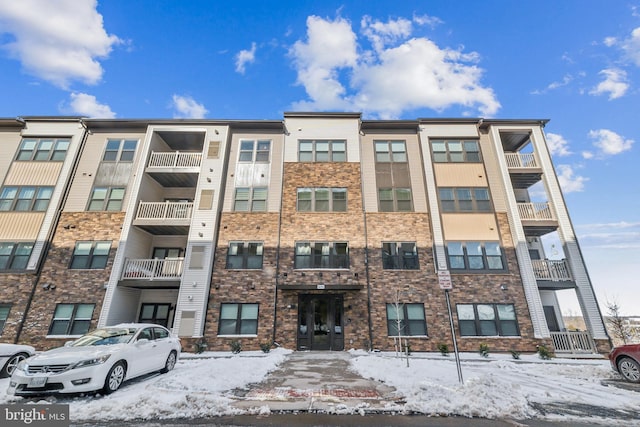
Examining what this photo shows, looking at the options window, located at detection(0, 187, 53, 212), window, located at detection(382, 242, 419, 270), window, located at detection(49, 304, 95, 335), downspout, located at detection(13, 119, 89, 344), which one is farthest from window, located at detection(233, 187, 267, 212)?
window, located at detection(0, 187, 53, 212)

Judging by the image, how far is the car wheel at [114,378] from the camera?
6.18 m

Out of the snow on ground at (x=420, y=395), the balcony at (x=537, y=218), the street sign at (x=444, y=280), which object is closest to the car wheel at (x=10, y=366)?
the snow on ground at (x=420, y=395)

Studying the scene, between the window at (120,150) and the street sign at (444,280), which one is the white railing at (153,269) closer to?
the window at (120,150)

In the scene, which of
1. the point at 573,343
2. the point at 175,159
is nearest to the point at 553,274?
the point at 573,343

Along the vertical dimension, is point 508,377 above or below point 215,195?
below

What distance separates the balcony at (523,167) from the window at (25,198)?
27848 mm

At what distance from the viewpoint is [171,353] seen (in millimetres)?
8898

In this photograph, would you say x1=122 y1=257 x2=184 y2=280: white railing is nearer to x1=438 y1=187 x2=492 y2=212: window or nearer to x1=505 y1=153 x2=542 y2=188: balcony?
x1=438 y1=187 x2=492 y2=212: window

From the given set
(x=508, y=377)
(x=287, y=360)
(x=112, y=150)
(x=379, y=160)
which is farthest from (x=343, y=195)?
(x=112, y=150)

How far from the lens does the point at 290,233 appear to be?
16.2 metres

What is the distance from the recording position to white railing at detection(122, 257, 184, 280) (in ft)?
49.2

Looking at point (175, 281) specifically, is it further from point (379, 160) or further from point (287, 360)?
point (379, 160)

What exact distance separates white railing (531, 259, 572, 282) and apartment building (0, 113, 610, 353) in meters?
0.07

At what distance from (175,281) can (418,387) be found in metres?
13.1
